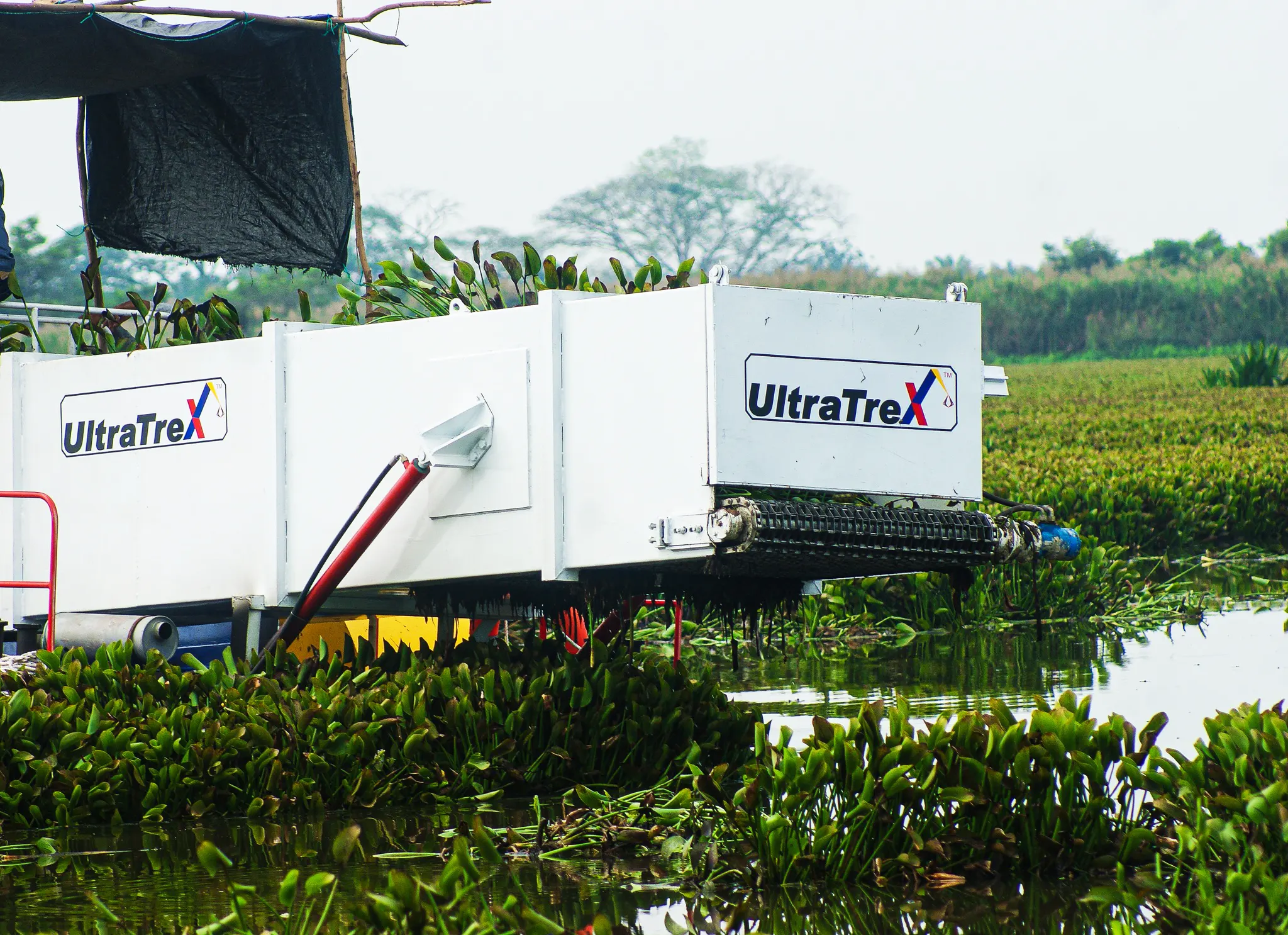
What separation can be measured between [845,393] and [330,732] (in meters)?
2.61

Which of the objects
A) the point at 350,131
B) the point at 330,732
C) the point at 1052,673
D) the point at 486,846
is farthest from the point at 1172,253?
the point at 486,846

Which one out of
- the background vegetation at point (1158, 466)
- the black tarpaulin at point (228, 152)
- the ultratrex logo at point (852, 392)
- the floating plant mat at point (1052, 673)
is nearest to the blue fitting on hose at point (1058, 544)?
the ultratrex logo at point (852, 392)

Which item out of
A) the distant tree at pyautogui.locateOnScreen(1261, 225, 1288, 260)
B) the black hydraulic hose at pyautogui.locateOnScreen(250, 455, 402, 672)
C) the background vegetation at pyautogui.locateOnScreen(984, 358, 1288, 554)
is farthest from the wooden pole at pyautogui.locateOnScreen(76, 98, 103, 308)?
the distant tree at pyautogui.locateOnScreen(1261, 225, 1288, 260)

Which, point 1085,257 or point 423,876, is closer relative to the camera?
point 423,876

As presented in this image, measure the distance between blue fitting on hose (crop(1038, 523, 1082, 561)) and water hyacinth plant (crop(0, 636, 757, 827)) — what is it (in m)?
1.62

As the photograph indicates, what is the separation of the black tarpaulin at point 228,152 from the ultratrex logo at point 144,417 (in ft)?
6.96

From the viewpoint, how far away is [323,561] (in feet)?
24.9

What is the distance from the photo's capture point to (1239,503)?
58.7 feet

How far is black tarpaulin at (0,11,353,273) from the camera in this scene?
32.3ft

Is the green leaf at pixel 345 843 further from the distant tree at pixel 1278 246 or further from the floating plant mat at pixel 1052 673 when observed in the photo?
the distant tree at pixel 1278 246

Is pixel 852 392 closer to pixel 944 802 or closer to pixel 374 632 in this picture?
pixel 944 802

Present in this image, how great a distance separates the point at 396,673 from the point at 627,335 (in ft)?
6.43

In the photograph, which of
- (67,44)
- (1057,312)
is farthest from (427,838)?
(1057,312)

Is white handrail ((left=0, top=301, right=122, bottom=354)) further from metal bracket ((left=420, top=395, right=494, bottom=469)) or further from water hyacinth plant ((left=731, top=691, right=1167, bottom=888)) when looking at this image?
water hyacinth plant ((left=731, top=691, right=1167, bottom=888))
